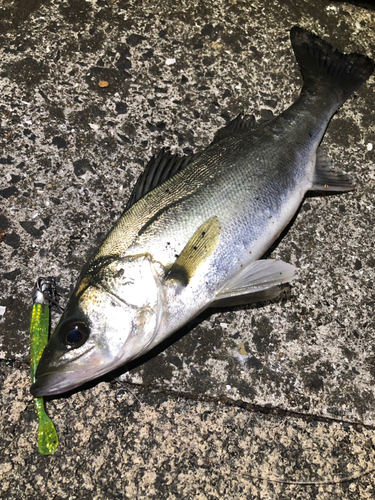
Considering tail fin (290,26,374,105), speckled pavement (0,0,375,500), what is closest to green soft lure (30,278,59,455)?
speckled pavement (0,0,375,500)

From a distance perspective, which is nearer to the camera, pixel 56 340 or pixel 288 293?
pixel 56 340

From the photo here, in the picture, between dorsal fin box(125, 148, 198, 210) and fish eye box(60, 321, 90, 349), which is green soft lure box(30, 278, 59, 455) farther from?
dorsal fin box(125, 148, 198, 210)

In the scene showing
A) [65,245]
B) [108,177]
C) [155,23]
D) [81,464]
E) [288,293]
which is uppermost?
[155,23]

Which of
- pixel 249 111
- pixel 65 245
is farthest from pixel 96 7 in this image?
pixel 65 245

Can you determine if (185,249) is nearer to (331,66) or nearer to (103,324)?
(103,324)

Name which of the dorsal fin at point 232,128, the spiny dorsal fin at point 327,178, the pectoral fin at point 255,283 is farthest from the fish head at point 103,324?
the spiny dorsal fin at point 327,178

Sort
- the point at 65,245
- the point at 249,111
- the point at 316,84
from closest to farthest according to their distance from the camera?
the point at 65,245, the point at 316,84, the point at 249,111

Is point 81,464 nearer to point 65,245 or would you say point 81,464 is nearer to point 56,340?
point 56,340

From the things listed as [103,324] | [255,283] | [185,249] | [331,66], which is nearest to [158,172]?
[185,249]
